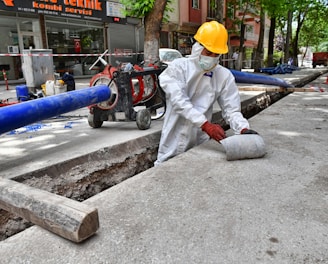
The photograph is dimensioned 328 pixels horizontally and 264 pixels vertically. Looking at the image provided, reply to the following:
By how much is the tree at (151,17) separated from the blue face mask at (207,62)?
3.30 meters

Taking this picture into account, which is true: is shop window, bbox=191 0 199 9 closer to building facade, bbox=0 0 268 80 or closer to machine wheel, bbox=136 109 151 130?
building facade, bbox=0 0 268 80

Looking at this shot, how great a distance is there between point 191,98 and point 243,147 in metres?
0.95

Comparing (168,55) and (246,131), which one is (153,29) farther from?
(168,55)

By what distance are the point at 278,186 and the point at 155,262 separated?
3.79 ft

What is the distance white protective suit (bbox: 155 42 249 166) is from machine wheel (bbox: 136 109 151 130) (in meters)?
0.70

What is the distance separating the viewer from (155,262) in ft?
4.57

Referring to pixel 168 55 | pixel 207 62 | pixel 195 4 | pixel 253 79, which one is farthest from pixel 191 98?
pixel 195 4

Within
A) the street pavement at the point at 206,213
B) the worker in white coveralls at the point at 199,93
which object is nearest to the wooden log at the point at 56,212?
the street pavement at the point at 206,213

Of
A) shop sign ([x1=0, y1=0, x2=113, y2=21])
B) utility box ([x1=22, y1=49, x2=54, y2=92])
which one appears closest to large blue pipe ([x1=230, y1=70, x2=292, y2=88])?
utility box ([x1=22, y1=49, x2=54, y2=92])

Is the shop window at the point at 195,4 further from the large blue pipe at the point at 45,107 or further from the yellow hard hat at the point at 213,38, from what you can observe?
the yellow hard hat at the point at 213,38

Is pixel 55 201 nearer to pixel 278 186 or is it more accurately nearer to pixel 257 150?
pixel 278 186

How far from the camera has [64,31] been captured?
14.5 metres

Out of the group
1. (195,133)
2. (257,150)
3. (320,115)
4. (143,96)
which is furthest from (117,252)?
(320,115)

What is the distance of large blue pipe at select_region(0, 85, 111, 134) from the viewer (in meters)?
2.78
